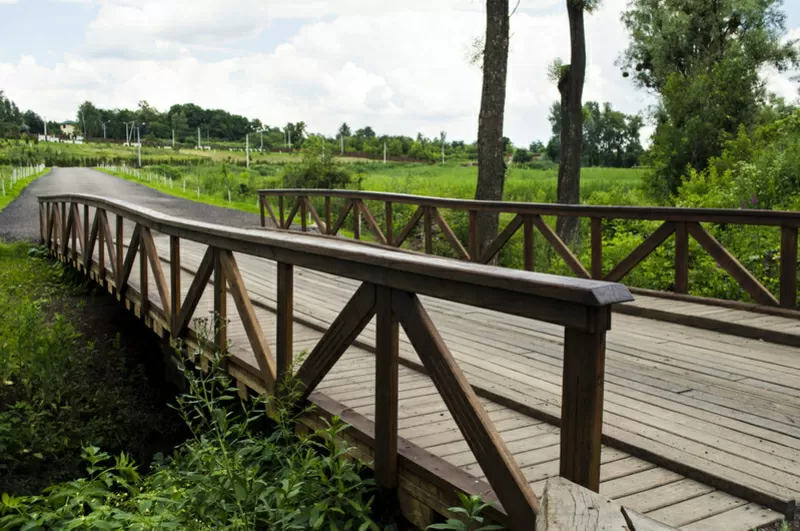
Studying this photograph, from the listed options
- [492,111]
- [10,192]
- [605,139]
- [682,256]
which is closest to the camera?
[682,256]

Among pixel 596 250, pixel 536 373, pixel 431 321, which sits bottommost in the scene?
pixel 536 373

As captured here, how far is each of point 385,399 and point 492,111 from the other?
347 inches

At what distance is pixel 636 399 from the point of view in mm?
3730

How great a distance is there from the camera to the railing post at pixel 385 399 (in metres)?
3.00

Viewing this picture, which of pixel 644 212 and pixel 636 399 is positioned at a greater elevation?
pixel 644 212

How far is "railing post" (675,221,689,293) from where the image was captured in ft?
19.4

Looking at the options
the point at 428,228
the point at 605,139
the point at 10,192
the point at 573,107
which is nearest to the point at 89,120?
the point at 605,139

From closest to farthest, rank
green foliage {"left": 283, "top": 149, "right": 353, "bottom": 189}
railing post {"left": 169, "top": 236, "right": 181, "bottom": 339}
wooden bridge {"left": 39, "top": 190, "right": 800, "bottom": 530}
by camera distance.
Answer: wooden bridge {"left": 39, "top": 190, "right": 800, "bottom": 530}, railing post {"left": 169, "top": 236, "right": 181, "bottom": 339}, green foliage {"left": 283, "top": 149, "right": 353, "bottom": 189}

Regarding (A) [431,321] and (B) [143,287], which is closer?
(A) [431,321]

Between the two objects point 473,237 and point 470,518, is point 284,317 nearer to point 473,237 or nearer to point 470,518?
point 470,518

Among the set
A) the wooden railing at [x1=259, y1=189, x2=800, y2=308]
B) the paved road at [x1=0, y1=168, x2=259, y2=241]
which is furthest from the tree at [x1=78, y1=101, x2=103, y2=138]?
the wooden railing at [x1=259, y1=189, x2=800, y2=308]

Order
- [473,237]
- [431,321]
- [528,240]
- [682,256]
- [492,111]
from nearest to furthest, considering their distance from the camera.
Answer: [431,321], [682,256], [528,240], [473,237], [492,111]

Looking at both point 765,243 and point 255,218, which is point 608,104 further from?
point 765,243

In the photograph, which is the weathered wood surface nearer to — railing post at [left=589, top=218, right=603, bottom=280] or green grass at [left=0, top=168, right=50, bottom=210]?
railing post at [left=589, top=218, right=603, bottom=280]
